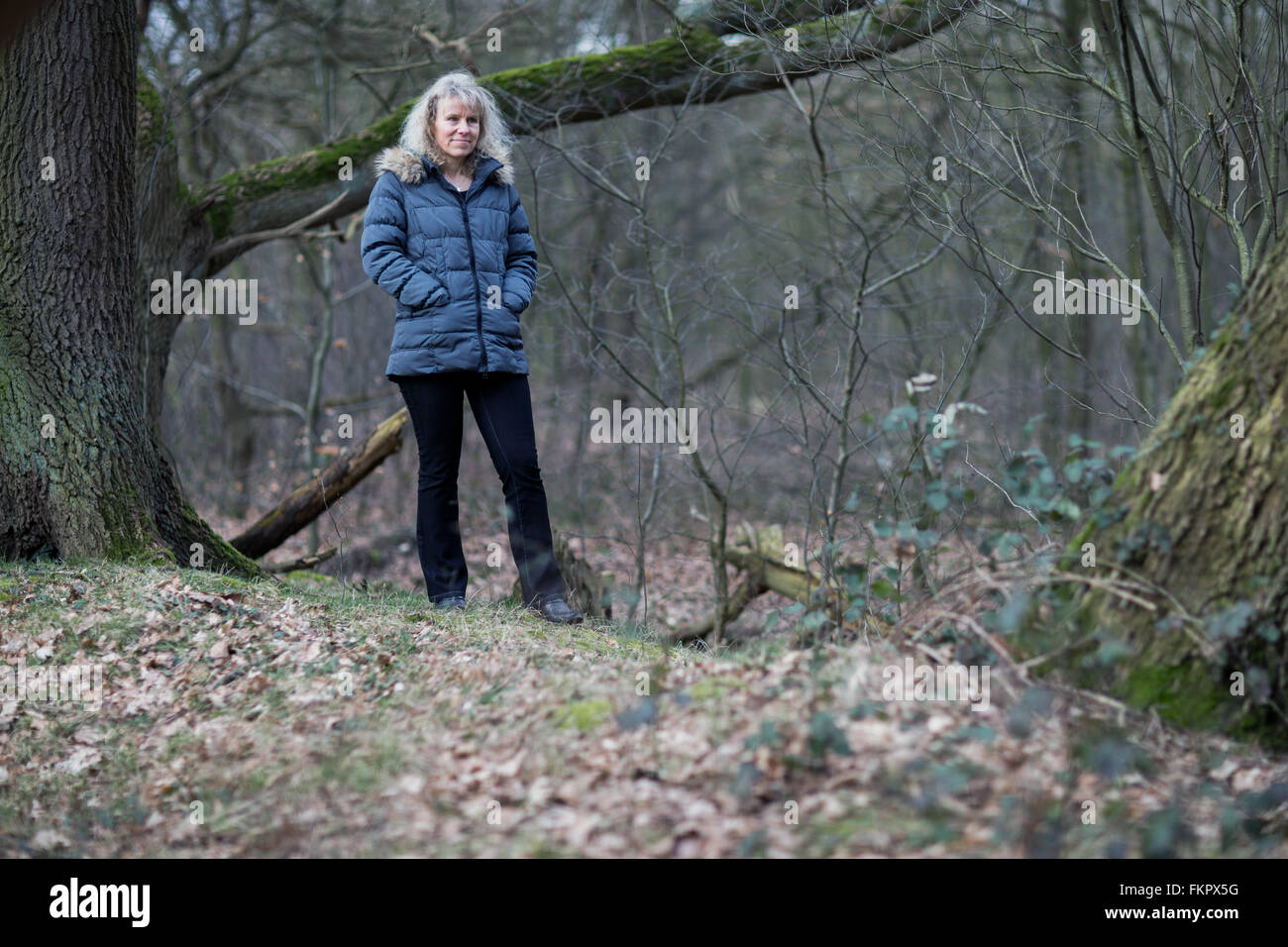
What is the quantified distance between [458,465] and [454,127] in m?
1.65

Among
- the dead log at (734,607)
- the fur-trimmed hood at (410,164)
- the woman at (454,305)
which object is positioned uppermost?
the fur-trimmed hood at (410,164)

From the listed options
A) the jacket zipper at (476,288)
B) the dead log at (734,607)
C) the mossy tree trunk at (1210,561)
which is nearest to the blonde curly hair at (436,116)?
the jacket zipper at (476,288)

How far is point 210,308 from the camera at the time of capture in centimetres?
757

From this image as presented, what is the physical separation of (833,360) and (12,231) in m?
5.60

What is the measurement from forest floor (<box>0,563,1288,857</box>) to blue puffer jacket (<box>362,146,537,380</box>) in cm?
141

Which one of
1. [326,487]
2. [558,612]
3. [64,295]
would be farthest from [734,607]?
[64,295]

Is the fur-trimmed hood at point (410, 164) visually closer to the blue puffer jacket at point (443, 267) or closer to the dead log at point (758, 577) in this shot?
the blue puffer jacket at point (443, 267)

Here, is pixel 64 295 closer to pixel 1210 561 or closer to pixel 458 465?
pixel 458 465

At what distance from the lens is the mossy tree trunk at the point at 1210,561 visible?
299cm

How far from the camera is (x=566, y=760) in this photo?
3.15m

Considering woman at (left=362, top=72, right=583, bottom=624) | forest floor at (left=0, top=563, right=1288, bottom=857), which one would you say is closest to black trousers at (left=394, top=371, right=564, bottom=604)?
woman at (left=362, top=72, right=583, bottom=624)

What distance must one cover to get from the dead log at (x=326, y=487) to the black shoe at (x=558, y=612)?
1.65 metres
